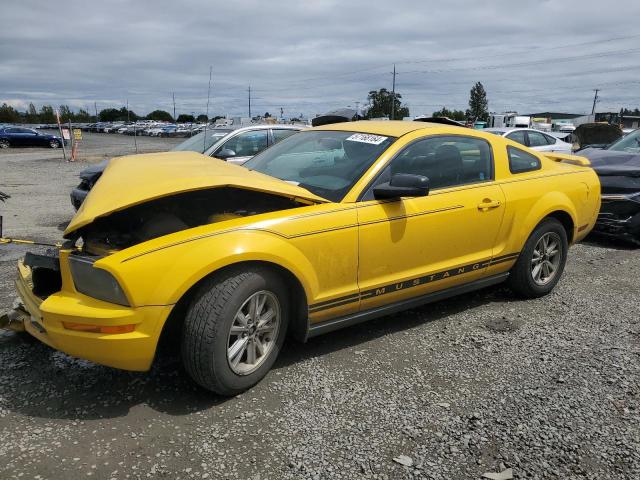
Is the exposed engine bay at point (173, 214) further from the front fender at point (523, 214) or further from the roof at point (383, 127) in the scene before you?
the front fender at point (523, 214)

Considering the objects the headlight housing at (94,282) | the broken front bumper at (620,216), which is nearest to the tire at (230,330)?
the headlight housing at (94,282)

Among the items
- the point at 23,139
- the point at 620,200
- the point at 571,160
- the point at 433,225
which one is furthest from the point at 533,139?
the point at 23,139

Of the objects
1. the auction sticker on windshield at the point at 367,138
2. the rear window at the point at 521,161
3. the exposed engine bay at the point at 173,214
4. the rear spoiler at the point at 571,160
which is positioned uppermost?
the auction sticker on windshield at the point at 367,138

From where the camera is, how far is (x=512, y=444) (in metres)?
2.71

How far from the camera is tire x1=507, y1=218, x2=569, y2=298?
4547 mm

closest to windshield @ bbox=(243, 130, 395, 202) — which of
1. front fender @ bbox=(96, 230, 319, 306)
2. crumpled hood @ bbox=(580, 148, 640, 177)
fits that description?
front fender @ bbox=(96, 230, 319, 306)

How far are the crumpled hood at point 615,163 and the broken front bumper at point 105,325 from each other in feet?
20.6

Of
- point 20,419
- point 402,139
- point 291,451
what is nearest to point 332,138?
point 402,139

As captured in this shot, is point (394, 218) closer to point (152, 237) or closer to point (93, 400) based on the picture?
point (152, 237)

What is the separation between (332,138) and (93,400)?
97.5 inches

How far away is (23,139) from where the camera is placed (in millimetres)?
31688

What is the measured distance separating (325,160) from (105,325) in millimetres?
1961

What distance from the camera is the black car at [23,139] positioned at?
103 ft

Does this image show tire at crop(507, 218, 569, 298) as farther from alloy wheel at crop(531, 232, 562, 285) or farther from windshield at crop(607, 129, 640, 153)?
windshield at crop(607, 129, 640, 153)
